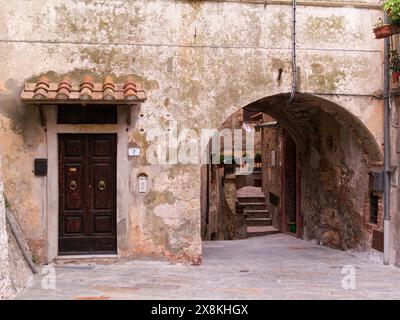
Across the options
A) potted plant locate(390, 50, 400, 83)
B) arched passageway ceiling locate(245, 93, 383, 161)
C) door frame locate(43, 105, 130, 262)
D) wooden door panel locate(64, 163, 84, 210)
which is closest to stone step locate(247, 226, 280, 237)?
arched passageway ceiling locate(245, 93, 383, 161)

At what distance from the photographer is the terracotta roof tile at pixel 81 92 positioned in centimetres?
836

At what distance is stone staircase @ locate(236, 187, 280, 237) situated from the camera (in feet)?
61.4

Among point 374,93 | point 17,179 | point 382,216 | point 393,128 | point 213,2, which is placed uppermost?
point 213,2

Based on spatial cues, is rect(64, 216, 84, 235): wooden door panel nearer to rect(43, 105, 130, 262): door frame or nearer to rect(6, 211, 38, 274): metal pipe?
rect(43, 105, 130, 262): door frame

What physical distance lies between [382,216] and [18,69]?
7051 mm

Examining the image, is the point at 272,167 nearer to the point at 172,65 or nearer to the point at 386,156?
the point at 386,156

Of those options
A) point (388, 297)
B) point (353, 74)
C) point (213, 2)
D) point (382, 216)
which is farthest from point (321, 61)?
point (388, 297)

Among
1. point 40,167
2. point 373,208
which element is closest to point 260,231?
point 373,208

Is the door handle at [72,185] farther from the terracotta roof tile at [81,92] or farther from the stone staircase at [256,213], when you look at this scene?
the stone staircase at [256,213]

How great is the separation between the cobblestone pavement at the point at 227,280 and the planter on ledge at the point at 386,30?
159 inches

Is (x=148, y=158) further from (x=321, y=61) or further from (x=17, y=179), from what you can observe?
(x=321, y=61)

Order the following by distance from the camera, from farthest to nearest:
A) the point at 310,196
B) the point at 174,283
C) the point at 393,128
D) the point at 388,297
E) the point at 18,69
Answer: the point at 310,196, the point at 393,128, the point at 18,69, the point at 174,283, the point at 388,297

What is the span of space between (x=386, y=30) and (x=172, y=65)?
364 centimetres

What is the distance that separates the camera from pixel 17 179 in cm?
904
